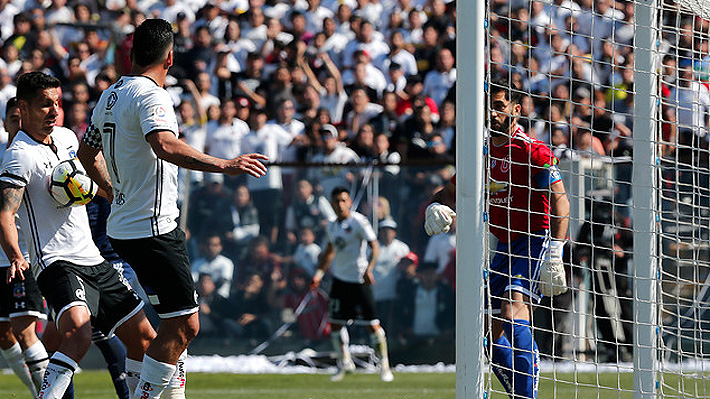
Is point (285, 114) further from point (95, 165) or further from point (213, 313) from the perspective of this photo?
point (95, 165)

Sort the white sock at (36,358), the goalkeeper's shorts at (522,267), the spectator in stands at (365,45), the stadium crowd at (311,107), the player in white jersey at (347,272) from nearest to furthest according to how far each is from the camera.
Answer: the goalkeeper's shorts at (522,267) → the white sock at (36,358) → the player in white jersey at (347,272) → the stadium crowd at (311,107) → the spectator in stands at (365,45)

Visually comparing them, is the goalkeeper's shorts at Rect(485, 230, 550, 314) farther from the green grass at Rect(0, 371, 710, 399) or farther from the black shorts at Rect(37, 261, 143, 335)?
the green grass at Rect(0, 371, 710, 399)

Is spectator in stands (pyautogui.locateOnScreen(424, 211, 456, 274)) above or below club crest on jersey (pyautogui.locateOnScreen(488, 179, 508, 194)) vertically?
below

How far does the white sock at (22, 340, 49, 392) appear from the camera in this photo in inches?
282

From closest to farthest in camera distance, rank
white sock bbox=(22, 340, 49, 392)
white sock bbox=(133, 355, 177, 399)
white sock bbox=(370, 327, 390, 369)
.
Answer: white sock bbox=(133, 355, 177, 399)
white sock bbox=(22, 340, 49, 392)
white sock bbox=(370, 327, 390, 369)

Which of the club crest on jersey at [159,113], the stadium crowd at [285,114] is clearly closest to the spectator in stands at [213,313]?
the stadium crowd at [285,114]

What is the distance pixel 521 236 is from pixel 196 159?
241 centimetres

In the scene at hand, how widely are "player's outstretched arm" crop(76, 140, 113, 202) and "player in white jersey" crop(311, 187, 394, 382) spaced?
6039mm

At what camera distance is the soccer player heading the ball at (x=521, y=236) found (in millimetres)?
6012

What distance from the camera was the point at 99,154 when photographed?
20.6 feet

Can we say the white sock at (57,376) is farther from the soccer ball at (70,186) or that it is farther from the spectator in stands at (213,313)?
the spectator in stands at (213,313)

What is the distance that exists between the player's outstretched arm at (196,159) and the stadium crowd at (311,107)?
19.2 feet

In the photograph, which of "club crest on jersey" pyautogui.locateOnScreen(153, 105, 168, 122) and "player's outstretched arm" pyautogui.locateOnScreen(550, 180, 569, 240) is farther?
"player's outstretched arm" pyautogui.locateOnScreen(550, 180, 569, 240)

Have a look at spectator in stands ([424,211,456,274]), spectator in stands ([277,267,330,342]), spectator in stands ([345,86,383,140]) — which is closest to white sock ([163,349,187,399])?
spectator in stands ([277,267,330,342])
